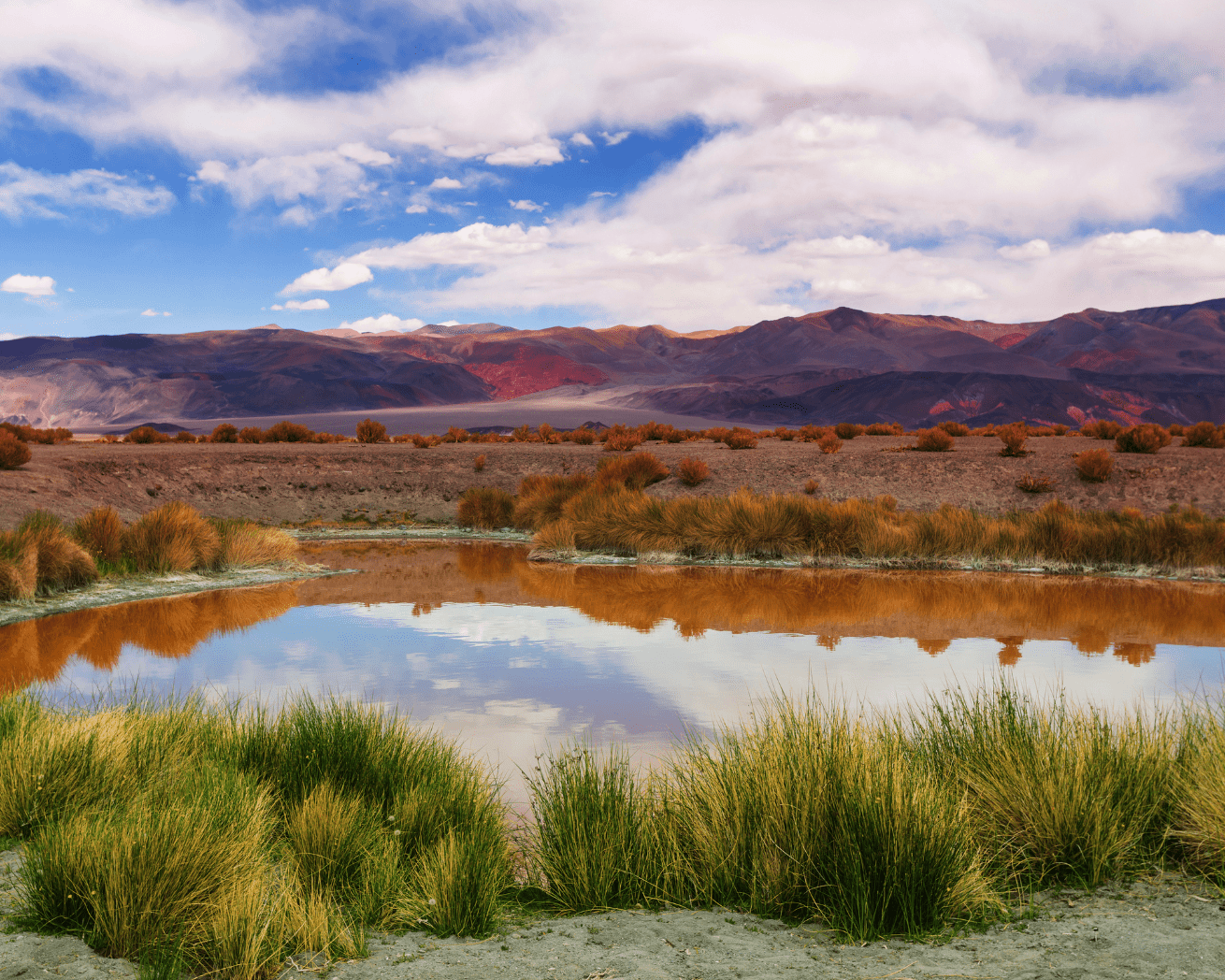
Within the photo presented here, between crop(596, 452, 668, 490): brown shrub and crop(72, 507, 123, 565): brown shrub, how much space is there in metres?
10.6

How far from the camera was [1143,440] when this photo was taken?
2402 cm

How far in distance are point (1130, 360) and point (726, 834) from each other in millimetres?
170868

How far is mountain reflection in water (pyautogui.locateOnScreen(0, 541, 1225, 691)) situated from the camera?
31.3 ft

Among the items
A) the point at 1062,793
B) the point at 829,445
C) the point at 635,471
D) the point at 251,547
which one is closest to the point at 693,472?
the point at 635,471

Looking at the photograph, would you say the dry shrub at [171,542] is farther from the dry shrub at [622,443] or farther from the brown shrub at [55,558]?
the dry shrub at [622,443]

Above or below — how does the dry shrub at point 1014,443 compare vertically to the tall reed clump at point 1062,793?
above

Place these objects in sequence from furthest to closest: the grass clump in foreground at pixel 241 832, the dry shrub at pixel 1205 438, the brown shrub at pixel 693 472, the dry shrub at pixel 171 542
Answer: the dry shrub at pixel 1205 438, the brown shrub at pixel 693 472, the dry shrub at pixel 171 542, the grass clump in foreground at pixel 241 832

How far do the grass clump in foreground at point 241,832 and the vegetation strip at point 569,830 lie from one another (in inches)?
0.4

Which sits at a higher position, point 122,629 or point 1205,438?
point 1205,438

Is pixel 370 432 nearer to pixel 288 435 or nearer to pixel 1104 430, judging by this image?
pixel 288 435

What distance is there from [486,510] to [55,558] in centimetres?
1180

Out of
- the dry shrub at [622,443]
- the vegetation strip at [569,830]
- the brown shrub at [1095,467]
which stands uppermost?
the dry shrub at [622,443]

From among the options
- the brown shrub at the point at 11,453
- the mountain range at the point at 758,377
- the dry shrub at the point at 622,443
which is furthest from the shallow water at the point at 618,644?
the mountain range at the point at 758,377

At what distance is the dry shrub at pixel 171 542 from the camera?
13922mm
